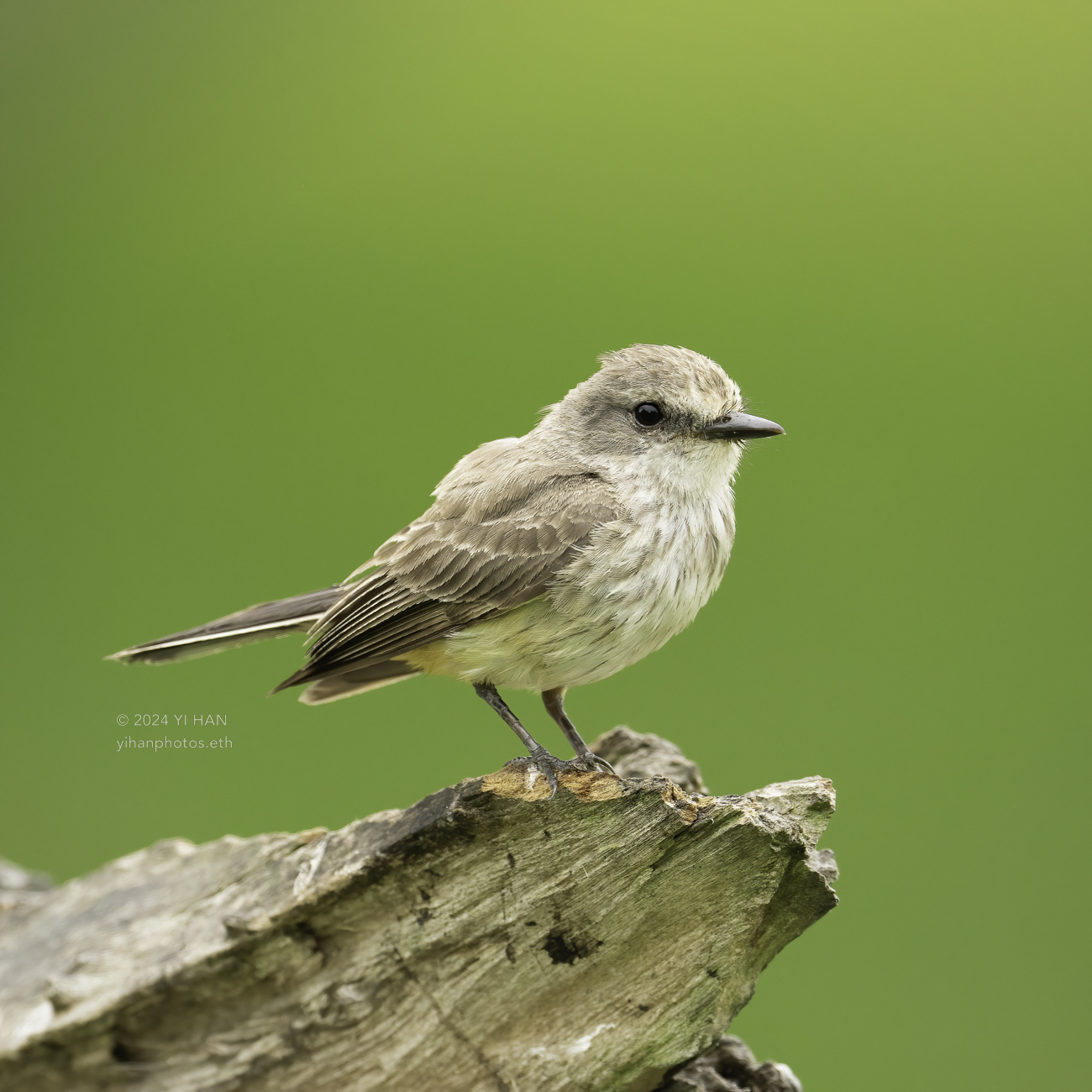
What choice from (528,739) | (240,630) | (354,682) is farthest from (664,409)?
(240,630)

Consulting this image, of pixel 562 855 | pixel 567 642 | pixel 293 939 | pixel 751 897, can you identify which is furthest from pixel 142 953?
pixel 751 897

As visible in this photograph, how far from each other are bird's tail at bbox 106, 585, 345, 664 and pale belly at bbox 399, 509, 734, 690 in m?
0.62

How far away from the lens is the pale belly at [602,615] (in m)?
3.07

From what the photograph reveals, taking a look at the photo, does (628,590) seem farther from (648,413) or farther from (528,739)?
(648,413)

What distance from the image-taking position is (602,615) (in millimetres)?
3057

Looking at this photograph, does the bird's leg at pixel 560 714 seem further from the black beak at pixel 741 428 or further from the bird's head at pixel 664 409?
the black beak at pixel 741 428

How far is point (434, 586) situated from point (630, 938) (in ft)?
3.76

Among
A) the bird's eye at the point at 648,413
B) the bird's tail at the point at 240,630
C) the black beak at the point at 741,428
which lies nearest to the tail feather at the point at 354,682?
the bird's tail at the point at 240,630

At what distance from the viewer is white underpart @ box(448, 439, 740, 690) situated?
307cm

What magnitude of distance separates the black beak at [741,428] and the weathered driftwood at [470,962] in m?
1.06

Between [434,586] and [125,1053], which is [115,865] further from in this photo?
[434,586]

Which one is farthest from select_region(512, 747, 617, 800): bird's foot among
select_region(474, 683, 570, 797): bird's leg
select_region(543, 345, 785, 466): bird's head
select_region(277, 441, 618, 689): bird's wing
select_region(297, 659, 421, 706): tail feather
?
select_region(543, 345, 785, 466): bird's head

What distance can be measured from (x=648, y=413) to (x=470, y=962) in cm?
163

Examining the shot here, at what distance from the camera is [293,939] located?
2.70 meters
